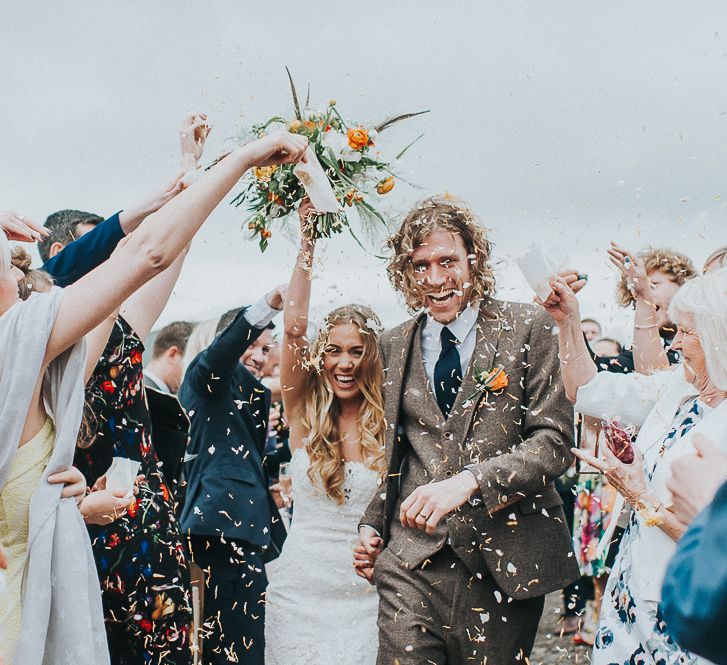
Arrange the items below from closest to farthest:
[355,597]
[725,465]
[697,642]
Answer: [697,642] → [725,465] → [355,597]

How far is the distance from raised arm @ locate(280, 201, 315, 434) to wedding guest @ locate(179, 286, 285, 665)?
50 centimetres

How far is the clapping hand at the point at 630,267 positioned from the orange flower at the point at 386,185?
1.05 meters

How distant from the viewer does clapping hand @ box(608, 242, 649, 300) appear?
399 cm

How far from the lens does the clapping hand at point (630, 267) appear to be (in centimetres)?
399

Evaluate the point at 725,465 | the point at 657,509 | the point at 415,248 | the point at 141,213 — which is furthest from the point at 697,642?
the point at 141,213

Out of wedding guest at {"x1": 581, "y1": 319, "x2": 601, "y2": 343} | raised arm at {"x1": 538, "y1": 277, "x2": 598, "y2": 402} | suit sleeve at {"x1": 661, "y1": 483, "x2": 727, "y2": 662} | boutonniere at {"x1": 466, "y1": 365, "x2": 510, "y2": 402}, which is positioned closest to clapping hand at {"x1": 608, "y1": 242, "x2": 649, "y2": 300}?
raised arm at {"x1": 538, "y1": 277, "x2": 598, "y2": 402}

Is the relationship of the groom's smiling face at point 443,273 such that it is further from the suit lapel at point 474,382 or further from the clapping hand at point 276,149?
the clapping hand at point 276,149

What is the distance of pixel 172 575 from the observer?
3.53 meters

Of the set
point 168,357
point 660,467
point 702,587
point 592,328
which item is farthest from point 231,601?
point 592,328

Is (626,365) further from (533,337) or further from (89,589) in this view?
(89,589)

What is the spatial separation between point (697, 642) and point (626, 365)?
430 cm

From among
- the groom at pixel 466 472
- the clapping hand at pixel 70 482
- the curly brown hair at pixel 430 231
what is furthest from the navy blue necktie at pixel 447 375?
the clapping hand at pixel 70 482

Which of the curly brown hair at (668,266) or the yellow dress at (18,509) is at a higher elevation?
the curly brown hair at (668,266)

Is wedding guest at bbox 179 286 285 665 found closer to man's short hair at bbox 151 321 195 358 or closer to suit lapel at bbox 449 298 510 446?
man's short hair at bbox 151 321 195 358
